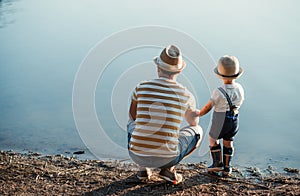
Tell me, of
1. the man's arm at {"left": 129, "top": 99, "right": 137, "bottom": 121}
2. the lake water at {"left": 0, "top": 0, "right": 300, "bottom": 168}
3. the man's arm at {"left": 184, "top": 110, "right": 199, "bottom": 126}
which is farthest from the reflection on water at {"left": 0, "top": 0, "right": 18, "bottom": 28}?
the man's arm at {"left": 184, "top": 110, "right": 199, "bottom": 126}

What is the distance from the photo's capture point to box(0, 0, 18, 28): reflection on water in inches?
393

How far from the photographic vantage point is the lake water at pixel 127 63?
4746 millimetres

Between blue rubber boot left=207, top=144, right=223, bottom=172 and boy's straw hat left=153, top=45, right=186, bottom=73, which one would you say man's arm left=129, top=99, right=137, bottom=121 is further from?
blue rubber boot left=207, top=144, right=223, bottom=172

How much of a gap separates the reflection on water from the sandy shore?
650 cm

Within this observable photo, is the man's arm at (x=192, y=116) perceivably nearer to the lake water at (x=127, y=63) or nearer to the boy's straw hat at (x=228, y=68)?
the boy's straw hat at (x=228, y=68)

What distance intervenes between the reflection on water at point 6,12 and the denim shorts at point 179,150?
7068 millimetres

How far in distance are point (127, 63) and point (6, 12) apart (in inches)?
218

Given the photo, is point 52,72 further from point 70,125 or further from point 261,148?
point 261,148

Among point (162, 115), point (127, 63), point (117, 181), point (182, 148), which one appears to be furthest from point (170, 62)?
point (127, 63)

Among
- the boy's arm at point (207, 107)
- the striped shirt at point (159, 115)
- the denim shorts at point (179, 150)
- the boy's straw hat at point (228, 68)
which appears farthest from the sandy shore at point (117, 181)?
the boy's straw hat at point (228, 68)

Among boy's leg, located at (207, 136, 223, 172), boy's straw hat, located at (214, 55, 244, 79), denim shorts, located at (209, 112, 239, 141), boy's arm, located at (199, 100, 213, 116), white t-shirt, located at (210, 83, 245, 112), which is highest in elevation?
boy's straw hat, located at (214, 55, 244, 79)

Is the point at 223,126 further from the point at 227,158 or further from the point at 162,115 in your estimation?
the point at 162,115

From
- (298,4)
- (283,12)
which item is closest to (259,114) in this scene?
(283,12)

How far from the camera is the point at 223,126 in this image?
3.55 m
